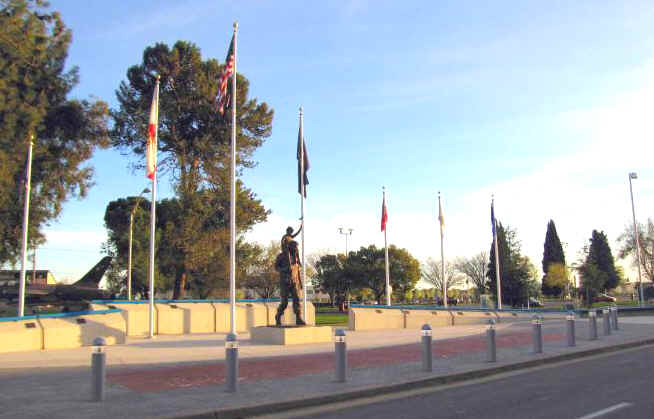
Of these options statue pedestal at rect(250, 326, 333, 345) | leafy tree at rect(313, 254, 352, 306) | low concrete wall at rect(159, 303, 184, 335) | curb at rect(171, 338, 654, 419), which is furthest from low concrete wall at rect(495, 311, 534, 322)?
leafy tree at rect(313, 254, 352, 306)

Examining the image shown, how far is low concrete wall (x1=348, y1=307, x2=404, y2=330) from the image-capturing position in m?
24.3

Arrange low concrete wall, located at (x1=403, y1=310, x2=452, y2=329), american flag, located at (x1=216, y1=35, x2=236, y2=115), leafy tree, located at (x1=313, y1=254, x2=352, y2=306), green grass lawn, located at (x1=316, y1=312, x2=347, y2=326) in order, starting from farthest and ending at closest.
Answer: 1. leafy tree, located at (x1=313, y1=254, x2=352, y2=306)
2. green grass lawn, located at (x1=316, y1=312, x2=347, y2=326)
3. low concrete wall, located at (x1=403, y1=310, x2=452, y2=329)
4. american flag, located at (x1=216, y1=35, x2=236, y2=115)

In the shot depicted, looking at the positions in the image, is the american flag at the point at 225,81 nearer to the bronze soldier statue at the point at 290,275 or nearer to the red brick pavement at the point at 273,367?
the bronze soldier statue at the point at 290,275

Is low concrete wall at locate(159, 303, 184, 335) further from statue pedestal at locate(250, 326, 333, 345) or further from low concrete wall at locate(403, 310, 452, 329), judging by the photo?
low concrete wall at locate(403, 310, 452, 329)

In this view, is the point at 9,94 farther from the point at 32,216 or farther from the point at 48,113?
the point at 32,216

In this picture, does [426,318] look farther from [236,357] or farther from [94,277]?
[94,277]

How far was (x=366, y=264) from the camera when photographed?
6944 centimetres

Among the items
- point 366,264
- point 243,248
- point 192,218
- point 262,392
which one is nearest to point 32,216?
point 192,218

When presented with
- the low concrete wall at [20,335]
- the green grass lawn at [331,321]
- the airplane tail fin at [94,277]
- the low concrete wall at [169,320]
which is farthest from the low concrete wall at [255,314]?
the airplane tail fin at [94,277]

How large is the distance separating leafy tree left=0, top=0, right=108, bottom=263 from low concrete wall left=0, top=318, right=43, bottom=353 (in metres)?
11.3

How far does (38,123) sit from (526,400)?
84.5ft

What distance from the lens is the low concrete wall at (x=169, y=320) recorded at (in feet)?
72.2

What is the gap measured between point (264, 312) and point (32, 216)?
14.0m

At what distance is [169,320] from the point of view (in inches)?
876
